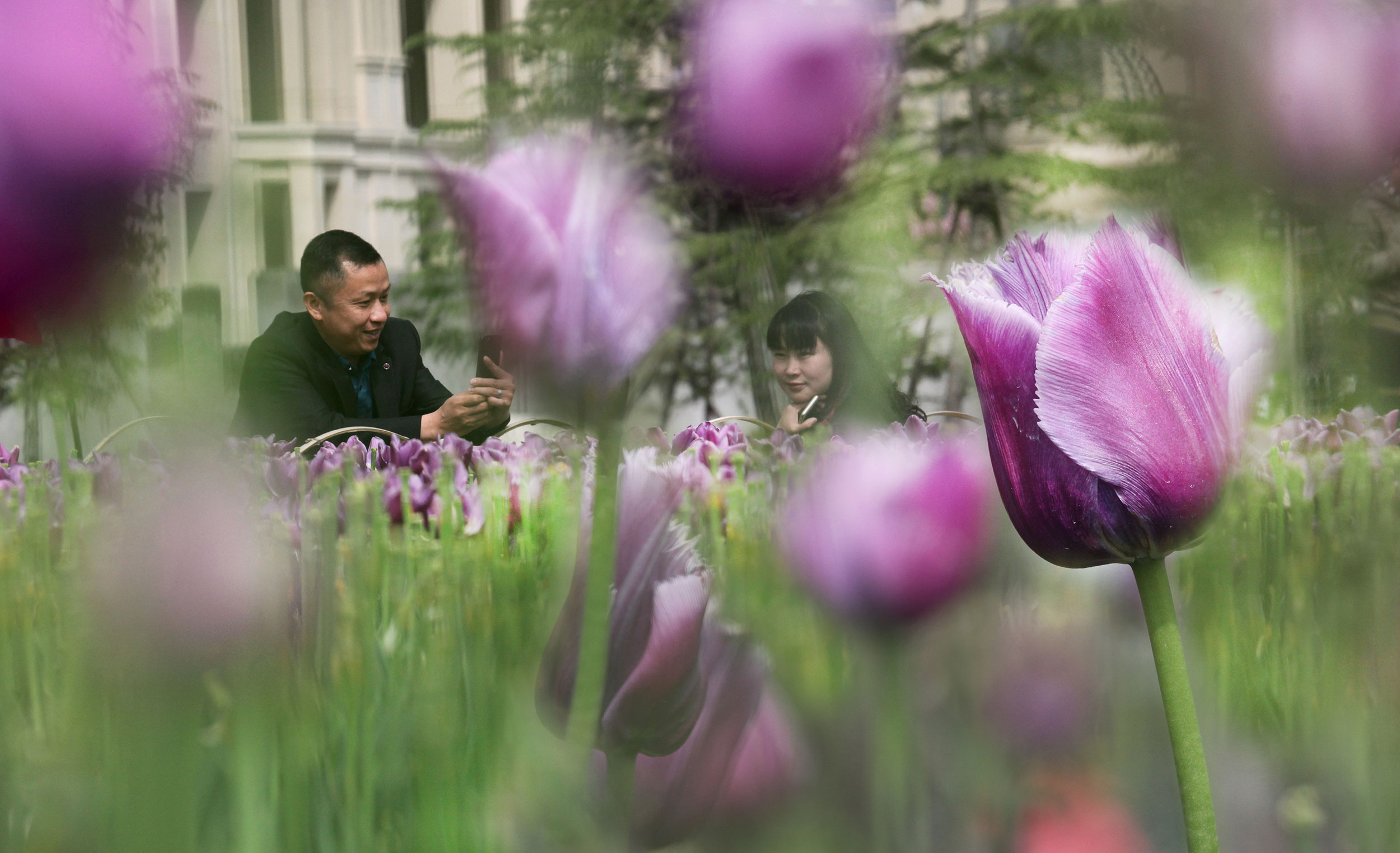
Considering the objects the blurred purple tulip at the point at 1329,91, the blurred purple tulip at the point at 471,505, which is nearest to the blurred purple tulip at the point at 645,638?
the blurred purple tulip at the point at 471,505

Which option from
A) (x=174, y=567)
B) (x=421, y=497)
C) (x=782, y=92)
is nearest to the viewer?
(x=174, y=567)

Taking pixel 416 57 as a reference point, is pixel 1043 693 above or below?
below

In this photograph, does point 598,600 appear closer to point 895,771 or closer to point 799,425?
point 895,771

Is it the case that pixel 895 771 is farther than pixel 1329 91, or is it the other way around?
pixel 1329 91

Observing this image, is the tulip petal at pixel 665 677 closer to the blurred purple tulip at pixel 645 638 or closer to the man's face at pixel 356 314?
the blurred purple tulip at pixel 645 638

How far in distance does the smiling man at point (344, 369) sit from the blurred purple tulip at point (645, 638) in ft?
0.09

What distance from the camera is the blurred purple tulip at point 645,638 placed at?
164 mm

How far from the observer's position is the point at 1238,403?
180 millimetres

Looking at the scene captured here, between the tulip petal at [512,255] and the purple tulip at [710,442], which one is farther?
the purple tulip at [710,442]

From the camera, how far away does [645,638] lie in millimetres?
170

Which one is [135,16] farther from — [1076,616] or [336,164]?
[1076,616]

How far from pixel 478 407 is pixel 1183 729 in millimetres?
130

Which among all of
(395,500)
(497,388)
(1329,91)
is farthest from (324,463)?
(1329,91)

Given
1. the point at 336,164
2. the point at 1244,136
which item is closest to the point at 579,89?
the point at 336,164
